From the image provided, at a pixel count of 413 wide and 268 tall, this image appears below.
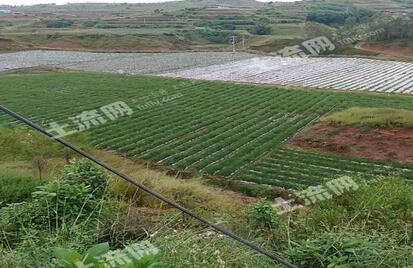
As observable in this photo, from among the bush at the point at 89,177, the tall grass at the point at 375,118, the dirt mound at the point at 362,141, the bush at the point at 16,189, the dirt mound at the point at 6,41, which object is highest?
the bush at the point at 89,177

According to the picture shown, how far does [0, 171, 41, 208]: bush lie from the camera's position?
5141 millimetres

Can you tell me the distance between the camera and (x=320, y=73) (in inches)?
1326

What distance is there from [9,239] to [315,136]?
46.5 ft

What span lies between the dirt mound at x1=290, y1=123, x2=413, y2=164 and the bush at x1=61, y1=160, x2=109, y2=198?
1136cm

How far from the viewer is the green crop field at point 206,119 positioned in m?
13.6

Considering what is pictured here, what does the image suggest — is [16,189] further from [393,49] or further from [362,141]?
[393,49]

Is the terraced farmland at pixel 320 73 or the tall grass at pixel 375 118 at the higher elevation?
the tall grass at pixel 375 118

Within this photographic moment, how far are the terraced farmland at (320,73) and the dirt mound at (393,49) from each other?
195 inches

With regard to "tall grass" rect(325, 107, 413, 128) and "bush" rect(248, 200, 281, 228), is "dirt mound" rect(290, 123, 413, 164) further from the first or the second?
"bush" rect(248, 200, 281, 228)

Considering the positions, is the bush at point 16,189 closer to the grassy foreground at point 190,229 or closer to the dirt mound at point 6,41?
the grassy foreground at point 190,229

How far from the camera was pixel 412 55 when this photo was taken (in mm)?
43531

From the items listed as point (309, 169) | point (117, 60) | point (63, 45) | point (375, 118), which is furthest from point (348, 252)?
point (63, 45)

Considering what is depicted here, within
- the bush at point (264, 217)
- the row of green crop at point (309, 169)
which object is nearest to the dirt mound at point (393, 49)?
the row of green crop at point (309, 169)

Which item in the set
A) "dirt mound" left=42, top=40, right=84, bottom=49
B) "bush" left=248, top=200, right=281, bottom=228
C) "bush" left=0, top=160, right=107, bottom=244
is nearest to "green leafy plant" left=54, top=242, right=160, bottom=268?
"bush" left=0, top=160, right=107, bottom=244
